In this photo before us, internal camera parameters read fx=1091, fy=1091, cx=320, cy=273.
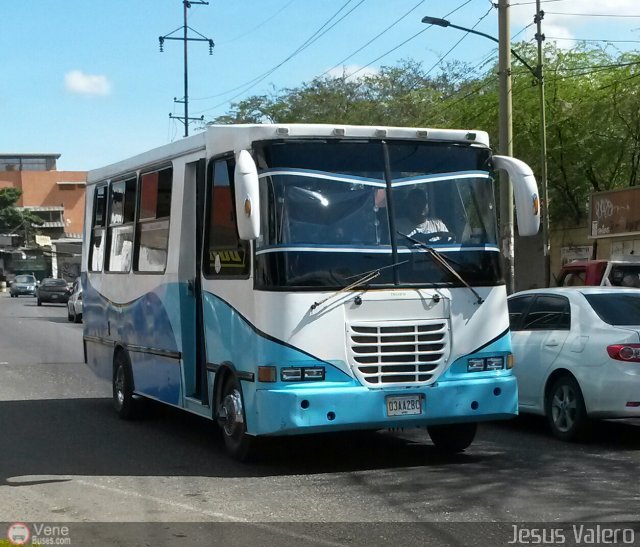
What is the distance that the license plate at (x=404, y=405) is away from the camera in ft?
28.9

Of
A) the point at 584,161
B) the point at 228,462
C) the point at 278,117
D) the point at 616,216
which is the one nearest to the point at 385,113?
the point at 278,117

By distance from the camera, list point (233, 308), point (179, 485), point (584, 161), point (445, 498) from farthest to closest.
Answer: point (584, 161) < point (233, 308) < point (179, 485) < point (445, 498)

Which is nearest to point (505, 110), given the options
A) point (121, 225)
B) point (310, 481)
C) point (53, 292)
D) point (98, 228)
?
point (98, 228)

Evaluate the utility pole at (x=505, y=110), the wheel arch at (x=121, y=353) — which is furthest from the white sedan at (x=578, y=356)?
the utility pole at (x=505, y=110)

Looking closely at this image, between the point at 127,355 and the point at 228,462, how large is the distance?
10.9 ft

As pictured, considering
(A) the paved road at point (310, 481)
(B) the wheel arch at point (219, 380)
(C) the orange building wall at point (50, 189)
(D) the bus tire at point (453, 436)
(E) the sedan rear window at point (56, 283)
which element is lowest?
(A) the paved road at point (310, 481)

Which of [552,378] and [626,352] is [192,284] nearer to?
[552,378]

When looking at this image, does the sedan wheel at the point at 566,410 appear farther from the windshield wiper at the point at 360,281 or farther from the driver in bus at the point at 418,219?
the windshield wiper at the point at 360,281

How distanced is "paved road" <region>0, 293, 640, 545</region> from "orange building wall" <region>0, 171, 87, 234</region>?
9900 cm

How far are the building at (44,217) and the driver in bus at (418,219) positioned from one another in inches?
3598

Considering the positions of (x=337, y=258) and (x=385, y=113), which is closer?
(x=337, y=258)

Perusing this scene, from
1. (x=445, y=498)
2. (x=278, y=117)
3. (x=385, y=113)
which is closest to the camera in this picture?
(x=445, y=498)

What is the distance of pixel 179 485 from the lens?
8.57 metres

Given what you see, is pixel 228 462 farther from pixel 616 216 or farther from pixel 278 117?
pixel 278 117
